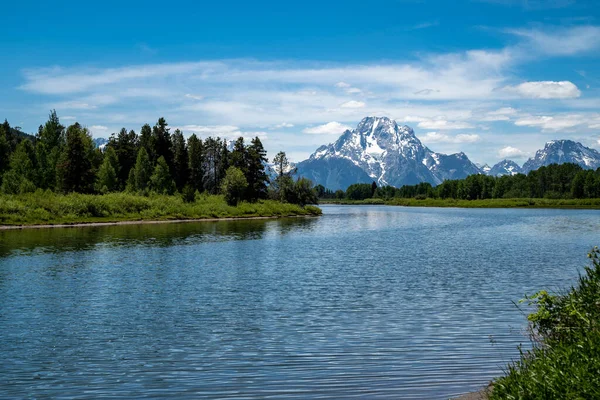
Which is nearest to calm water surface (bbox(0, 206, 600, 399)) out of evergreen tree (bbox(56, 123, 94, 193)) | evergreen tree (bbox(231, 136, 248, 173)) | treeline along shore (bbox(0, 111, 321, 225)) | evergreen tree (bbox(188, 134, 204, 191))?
treeline along shore (bbox(0, 111, 321, 225))

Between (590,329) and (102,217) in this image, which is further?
(102,217)

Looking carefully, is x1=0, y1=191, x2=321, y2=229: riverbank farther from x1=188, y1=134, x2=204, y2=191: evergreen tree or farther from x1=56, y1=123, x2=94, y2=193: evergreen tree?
x1=188, y1=134, x2=204, y2=191: evergreen tree

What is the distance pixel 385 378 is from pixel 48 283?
27.5m

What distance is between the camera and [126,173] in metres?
163

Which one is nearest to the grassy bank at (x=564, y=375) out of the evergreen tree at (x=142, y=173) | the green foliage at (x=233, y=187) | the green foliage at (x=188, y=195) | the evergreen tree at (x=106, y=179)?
the evergreen tree at (x=106, y=179)

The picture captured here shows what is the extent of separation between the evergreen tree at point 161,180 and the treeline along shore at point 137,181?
276 millimetres

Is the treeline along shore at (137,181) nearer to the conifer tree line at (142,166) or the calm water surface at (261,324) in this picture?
the conifer tree line at (142,166)

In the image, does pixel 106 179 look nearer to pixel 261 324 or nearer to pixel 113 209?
pixel 113 209

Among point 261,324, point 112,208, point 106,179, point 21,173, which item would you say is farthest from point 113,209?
point 261,324

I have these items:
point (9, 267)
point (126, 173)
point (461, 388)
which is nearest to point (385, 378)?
point (461, 388)

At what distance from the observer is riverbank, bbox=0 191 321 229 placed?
3829 inches

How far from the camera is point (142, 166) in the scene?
473ft

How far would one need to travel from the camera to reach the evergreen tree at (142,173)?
14250cm

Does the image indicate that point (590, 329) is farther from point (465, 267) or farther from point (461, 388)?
point (465, 267)
